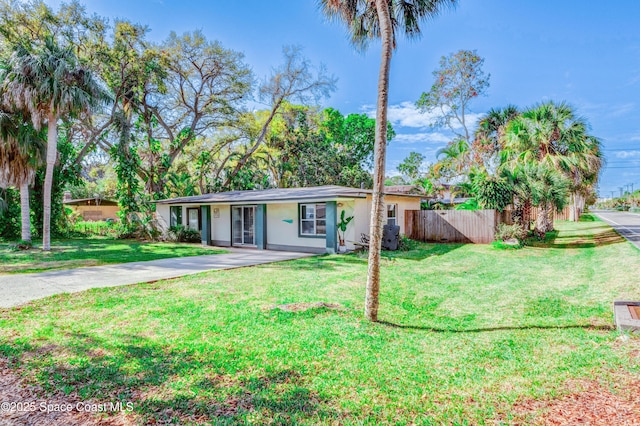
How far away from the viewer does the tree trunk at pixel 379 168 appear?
16.5ft

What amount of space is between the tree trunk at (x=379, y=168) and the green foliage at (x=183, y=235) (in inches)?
607

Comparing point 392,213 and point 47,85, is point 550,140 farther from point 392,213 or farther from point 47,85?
point 47,85

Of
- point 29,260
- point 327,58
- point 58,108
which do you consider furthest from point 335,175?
point 29,260

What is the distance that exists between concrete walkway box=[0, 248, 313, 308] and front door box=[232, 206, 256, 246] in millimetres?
4054

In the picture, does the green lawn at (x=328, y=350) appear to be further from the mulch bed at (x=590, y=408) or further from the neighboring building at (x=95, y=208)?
the neighboring building at (x=95, y=208)

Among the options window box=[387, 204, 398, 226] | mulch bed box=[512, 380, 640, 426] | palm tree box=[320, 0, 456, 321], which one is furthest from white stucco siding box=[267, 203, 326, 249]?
mulch bed box=[512, 380, 640, 426]

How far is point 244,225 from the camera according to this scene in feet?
54.9

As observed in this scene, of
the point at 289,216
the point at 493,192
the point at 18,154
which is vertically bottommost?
the point at 289,216

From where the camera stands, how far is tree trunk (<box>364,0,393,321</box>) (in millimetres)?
5031

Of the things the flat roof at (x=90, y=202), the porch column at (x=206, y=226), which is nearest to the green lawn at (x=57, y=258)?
the porch column at (x=206, y=226)

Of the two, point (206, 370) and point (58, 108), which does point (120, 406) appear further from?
point (58, 108)

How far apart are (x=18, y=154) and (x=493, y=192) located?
21.2 m

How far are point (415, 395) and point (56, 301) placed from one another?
655 centimetres

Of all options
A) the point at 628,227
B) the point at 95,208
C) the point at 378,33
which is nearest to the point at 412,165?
the point at 628,227
